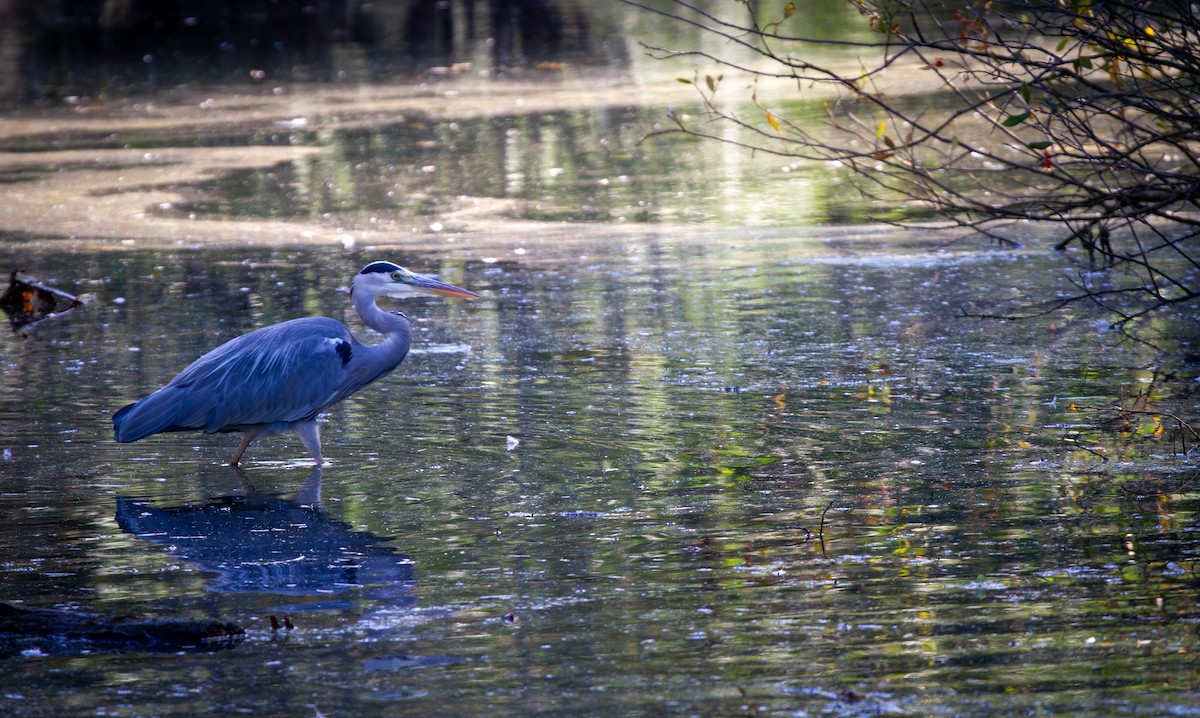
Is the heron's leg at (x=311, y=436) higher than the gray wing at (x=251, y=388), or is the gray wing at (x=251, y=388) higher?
the gray wing at (x=251, y=388)

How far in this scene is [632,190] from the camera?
15391 mm

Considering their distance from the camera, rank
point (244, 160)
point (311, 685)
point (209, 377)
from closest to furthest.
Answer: point (311, 685)
point (209, 377)
point (244, 160)

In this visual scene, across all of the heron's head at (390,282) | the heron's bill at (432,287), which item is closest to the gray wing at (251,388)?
the heron's head at (390,282)

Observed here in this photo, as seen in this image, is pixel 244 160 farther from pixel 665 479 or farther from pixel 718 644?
pixel 718 644

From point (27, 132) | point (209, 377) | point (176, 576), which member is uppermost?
point (27, 132)

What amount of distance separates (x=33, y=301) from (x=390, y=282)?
419 cm

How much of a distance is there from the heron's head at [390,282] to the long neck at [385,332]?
42 millimetres

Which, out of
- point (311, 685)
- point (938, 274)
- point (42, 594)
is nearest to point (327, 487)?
point (42, 594)

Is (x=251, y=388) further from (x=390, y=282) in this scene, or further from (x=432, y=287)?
(x=432, y=287)

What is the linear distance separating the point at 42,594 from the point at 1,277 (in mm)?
7346

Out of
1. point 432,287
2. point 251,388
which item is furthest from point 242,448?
point 432,287

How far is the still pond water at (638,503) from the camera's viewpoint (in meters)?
4.80

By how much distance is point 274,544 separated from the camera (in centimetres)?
644

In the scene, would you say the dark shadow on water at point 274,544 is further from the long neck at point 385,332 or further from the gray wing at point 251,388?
the long neck at point 385,332
